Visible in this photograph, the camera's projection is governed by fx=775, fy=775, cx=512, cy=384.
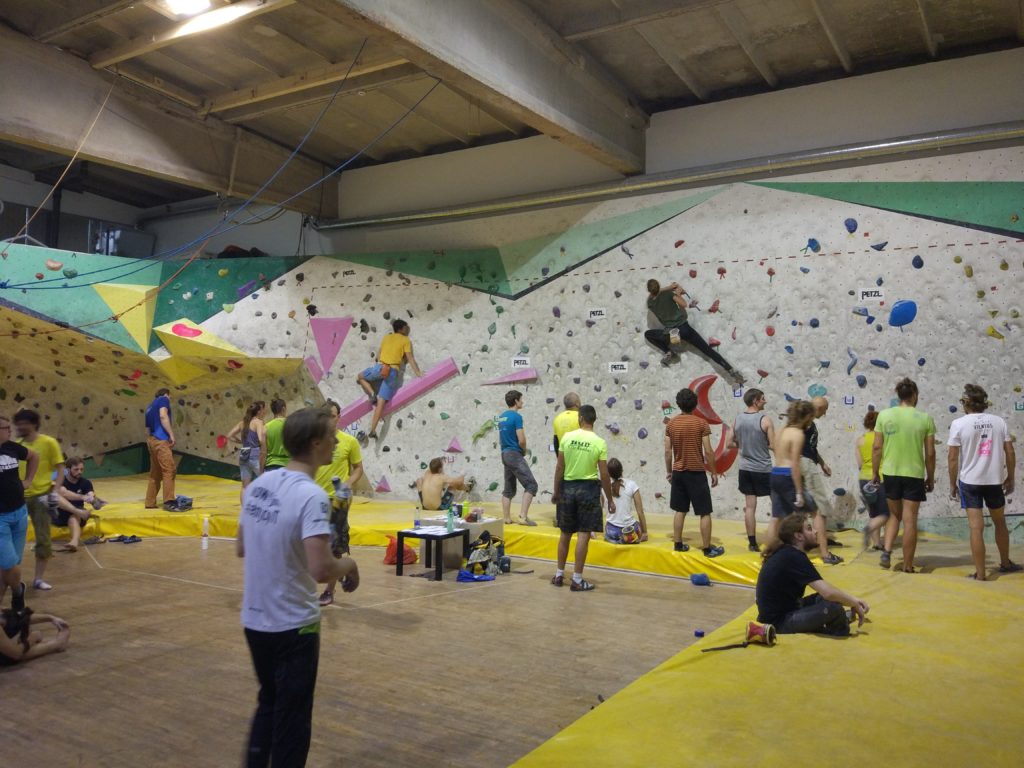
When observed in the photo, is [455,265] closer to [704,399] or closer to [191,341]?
[704,399]

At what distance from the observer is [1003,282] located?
7367 mm

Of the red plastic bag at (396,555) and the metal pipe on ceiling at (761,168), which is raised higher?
the metal pipe on ceiling at (761,168)

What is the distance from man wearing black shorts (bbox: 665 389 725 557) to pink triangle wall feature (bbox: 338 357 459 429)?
4.06 meters

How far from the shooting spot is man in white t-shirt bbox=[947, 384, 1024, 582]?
5566 millimetres

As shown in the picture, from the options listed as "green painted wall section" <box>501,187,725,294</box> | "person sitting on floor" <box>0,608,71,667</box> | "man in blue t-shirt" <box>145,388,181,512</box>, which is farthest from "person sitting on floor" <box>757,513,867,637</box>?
"man in blue t-shirt" <box>145,388,181,512</box>

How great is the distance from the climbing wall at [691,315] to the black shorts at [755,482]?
67.4 inches

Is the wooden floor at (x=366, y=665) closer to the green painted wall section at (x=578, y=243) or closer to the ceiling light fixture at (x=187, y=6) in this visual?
the green painted wall section at (x=578, y=243)

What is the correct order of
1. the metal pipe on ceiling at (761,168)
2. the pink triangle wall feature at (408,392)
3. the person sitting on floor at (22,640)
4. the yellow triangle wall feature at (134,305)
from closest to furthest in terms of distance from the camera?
the person sitting on floor at (22,640) → the metal pipe on ceiling at (761,168) → the pink triangle wall feature at (408,392) → the yellow triangle wall feature at (134,305)

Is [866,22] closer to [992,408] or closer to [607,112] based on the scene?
[607,112]

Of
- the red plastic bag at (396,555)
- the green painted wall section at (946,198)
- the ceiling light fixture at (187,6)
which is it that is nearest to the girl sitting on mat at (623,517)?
the red plastic bag at (396,555)

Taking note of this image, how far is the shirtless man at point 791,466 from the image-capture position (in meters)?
6.03

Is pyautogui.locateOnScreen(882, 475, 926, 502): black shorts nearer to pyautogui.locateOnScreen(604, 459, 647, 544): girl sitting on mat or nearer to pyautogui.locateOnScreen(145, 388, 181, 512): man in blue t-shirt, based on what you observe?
pyautogui.locateOnScreen(604, 459, 647, 544): girl sitting on mat

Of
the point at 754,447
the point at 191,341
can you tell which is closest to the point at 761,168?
the point at 754,447

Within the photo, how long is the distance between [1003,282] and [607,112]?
14.2 feet
